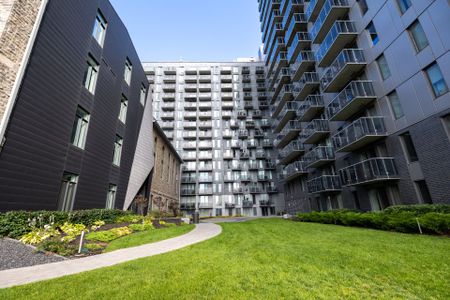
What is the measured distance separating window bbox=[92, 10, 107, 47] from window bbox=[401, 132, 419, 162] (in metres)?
24.1

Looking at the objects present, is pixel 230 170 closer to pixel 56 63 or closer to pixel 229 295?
pixel 56 63

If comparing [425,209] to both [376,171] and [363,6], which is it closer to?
[376,171]

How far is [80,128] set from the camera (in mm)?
15102

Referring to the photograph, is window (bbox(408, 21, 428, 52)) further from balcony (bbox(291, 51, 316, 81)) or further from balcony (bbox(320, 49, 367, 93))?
balcony (bbox(291, 51, 316, 81))

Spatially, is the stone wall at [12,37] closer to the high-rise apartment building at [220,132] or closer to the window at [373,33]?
the window at [373,33]

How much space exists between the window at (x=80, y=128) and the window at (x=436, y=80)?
22.5m

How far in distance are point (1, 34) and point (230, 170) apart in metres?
48.8

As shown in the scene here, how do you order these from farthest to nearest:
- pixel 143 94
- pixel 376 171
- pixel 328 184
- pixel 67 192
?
pixel 143 94 < pixel 328 184 < pixel 376 171 < pixel 67 192

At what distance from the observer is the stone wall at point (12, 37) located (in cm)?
991

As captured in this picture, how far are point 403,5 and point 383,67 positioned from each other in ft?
13.2

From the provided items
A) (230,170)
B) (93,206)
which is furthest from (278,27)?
(93,206)

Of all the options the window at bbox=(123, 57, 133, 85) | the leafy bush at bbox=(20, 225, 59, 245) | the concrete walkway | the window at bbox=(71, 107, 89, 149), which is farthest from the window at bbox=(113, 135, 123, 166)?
the concrete walkway

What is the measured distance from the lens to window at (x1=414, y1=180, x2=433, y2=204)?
517 inches

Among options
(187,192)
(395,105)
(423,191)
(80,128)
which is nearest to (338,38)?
(395,105)
